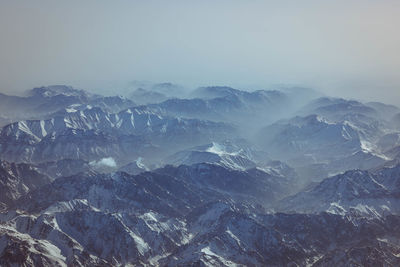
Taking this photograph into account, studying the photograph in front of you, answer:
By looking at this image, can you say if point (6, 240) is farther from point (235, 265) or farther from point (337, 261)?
point (337, 261)

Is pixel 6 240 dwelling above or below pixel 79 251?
above

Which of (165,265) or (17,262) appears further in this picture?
(165,265)

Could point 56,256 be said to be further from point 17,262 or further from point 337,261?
point 337,261

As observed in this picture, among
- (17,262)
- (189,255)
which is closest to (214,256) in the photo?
(189,255)

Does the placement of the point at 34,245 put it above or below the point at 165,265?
above

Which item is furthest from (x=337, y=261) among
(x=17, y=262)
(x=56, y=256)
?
(x=17, y=262)

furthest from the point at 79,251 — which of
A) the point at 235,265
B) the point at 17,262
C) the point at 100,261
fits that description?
the point at 235,265

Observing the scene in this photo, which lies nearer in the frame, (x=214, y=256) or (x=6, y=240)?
(x=6, y=240)
